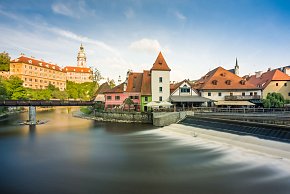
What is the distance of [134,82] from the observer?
1711 inches

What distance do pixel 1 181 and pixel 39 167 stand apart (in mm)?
2544

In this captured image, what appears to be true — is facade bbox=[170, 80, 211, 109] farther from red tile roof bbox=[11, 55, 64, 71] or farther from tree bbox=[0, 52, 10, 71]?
tree bbox=[0, 52, 10, 71]

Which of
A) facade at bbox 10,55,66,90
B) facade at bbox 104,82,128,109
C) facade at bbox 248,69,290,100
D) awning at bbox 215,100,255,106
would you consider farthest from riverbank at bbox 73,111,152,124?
facade at bbox 10,55,66,90

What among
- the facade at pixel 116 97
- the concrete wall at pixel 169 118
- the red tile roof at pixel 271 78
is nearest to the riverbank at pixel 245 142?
the concrete wall at pixel 169 118

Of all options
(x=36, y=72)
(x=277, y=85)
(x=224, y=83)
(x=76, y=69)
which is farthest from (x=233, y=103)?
(x=76, y=69)

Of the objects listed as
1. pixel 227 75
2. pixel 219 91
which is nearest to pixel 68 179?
pixel 219 91

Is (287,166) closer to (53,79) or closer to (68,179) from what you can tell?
(68,179)

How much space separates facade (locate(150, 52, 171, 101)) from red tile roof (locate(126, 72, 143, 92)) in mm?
3565

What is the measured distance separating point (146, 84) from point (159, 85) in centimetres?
297

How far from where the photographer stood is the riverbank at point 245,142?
44.9 ft

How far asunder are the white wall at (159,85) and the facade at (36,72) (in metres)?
67.7

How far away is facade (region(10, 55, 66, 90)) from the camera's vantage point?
83.3m

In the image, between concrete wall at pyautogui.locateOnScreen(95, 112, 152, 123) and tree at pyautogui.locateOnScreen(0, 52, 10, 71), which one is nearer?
concrete wall at pyautogui.locateOnScreen(95, 112, 152, 123)

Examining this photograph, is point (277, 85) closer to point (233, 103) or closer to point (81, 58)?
point (233, 103)
